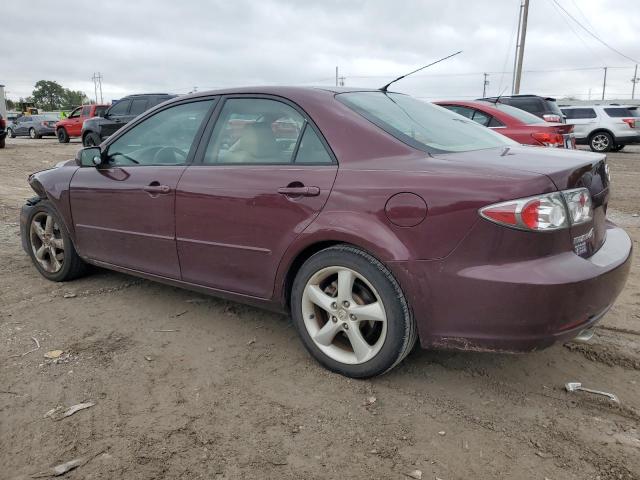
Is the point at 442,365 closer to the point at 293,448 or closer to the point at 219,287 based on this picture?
the point at 293,448

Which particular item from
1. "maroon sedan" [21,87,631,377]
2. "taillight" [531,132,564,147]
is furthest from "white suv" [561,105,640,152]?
"maroon sedan" [21,87,631,377]

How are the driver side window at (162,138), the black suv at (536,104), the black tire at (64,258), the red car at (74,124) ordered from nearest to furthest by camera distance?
the driver side window at (162,138)
the black tire at (64,258)
the black suv at (536,104)
the red car at (74,124)

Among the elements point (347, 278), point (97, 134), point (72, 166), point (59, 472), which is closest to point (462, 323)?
point (347, 278)

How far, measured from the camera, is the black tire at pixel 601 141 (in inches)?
704

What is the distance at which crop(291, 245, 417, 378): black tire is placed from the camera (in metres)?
2.63

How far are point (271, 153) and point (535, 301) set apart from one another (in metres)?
1.63

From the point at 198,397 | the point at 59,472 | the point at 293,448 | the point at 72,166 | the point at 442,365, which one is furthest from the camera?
the point at 72,166

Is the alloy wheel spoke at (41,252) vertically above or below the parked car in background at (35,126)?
below

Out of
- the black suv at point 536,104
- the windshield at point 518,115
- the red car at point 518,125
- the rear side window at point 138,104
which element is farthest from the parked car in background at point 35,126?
the windshield at point 518,115

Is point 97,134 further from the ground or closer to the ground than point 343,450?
further from the ground

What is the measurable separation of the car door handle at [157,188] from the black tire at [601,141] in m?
17.9

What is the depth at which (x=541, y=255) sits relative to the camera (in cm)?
236

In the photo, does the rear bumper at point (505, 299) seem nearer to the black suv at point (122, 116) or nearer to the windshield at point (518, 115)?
the windshield at point (518, 115)

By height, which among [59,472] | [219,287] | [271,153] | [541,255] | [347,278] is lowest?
[59,472]
